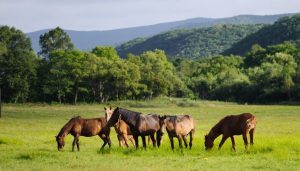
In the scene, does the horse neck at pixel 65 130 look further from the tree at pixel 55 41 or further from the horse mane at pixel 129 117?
the tree at pixel 55 41

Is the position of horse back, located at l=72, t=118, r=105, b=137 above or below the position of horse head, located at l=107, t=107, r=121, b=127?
below

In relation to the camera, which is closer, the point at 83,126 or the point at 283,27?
the point at 83,126

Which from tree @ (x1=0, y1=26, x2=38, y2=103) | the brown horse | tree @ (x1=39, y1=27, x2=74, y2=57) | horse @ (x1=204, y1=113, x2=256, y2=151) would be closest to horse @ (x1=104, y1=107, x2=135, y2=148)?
the brown horse

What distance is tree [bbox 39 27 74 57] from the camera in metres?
110

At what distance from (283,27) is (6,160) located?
175163 millimetres

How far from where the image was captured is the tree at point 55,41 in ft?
363

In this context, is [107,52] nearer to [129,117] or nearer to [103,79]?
[103,79]

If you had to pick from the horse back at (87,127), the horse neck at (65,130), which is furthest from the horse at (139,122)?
the horse neck at (65,130)

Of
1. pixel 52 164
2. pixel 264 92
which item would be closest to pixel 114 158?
pixel 52 164

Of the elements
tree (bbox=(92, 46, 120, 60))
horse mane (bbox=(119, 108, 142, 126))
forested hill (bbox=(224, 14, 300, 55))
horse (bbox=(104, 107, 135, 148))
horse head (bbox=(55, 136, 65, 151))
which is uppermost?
forested hill (bbox=(224, 14, 300, 55))

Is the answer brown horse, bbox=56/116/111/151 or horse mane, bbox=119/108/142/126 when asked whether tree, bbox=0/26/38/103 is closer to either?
brown horse, bbox=56/116/111/151

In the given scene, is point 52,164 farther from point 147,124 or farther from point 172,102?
point 172,102

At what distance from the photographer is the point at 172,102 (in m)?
85.4

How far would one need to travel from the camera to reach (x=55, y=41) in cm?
11125
